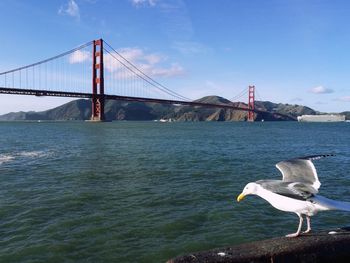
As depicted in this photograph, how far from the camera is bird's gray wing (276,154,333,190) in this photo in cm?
442

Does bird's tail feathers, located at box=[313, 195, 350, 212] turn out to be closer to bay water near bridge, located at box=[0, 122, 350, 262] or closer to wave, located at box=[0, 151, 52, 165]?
bay water near bridge, located at box=[0, 122, 350, 262]

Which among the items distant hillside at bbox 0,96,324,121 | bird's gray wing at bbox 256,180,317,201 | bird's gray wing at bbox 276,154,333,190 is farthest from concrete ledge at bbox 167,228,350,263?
distant hillside at bbox 0,96,324,121

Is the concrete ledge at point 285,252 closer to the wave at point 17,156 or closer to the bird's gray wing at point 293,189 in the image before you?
the bird's gray wing at point 293,189

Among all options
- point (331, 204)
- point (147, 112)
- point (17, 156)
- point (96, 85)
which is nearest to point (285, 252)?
point (331, 204)

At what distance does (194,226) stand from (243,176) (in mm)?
5657

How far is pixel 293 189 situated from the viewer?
4258 mm

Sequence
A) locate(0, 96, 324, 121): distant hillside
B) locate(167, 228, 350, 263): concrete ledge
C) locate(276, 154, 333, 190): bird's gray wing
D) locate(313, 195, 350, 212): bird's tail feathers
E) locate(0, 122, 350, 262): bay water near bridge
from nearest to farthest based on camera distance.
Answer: locate(167, 228, 350, 263): concrete ledge
locate(313, 195, 350, 212): bird's tail feathers
locate(276, 154, 333, 190): bird's gray wing
locate(0, 122, 350, 262): bay water near bridge
locate(0, 96, 324, 121): distant hillside

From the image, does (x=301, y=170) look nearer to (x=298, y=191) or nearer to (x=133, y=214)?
(x=298, y=191)

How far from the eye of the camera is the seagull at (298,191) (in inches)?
160

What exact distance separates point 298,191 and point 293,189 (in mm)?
57

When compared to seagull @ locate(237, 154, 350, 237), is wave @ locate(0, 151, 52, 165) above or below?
below

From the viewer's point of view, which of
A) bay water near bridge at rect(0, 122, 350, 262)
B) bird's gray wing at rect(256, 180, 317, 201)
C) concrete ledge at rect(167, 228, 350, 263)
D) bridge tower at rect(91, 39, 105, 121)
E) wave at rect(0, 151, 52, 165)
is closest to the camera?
concrete ledge at rect(167, 228, 350, 263)

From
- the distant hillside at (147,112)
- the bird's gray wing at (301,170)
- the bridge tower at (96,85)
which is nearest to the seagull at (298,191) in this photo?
the bird's gray wing at (301,170)

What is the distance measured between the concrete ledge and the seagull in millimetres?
326
